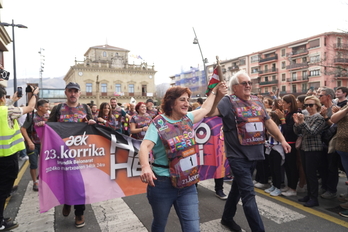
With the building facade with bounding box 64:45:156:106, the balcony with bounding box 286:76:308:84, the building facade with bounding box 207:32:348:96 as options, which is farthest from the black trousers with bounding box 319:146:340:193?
the balcony with bounding box 286:76:308:84

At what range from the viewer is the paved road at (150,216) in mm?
3824

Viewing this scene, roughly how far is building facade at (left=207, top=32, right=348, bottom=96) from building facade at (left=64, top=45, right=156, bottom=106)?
20.3 metres

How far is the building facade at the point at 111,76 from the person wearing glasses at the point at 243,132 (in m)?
56.6

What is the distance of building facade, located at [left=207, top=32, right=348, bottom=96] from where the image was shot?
51.3 metres

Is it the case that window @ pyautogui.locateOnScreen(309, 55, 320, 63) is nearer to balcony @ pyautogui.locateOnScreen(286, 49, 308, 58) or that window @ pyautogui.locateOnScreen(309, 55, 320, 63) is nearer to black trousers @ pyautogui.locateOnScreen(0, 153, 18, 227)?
balcony @ pyautogui.locateOnScreen(286, 49, 308, 58)

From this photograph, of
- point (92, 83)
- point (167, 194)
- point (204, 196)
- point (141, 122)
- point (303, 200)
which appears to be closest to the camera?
point (167, 194)

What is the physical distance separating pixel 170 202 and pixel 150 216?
1.85m

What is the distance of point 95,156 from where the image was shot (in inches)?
170

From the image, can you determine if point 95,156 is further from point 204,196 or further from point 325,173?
point 325,173

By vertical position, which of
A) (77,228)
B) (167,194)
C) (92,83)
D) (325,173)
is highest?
(92,83)

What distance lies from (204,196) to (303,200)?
1.85 m

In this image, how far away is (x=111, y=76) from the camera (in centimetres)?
6131

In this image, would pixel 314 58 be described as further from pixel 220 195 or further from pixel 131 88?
pixel 220 195

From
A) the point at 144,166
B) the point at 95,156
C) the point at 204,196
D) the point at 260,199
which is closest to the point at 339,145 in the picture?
the point at 260,199
